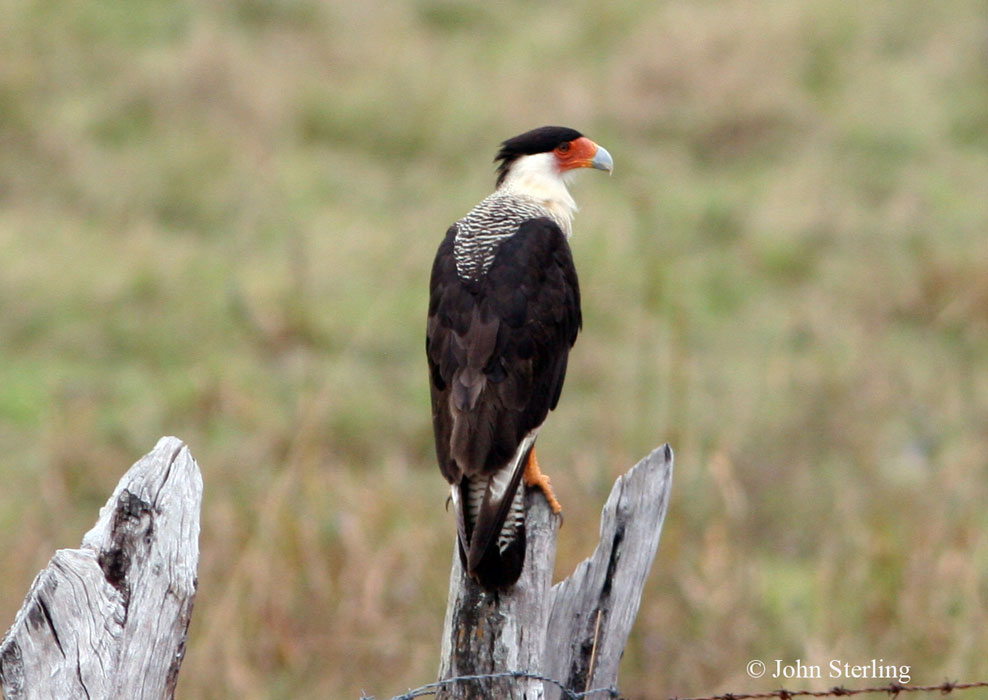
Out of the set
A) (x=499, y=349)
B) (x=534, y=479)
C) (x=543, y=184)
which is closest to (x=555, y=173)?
(x=543, y=184)

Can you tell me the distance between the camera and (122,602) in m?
1.87

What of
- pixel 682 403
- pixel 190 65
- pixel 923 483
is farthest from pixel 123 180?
pixel 923 483

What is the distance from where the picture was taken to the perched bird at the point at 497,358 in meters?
2.57

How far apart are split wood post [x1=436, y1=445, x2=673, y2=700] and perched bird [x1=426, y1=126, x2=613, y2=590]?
49mm

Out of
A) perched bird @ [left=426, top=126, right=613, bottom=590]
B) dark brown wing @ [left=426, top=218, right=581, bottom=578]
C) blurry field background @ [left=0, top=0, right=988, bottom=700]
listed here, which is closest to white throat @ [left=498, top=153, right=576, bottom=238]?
perched bird @ [left=426, top=126, right=613, bottom=590]

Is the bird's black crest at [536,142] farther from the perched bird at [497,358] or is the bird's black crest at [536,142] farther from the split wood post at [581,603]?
the split wood post at [581,603]

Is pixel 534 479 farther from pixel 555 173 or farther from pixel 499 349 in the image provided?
pixel 555 173

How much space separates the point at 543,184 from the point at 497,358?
0.93 metres

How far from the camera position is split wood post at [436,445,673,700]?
2312 millimetres

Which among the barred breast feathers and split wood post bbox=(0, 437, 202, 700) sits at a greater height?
the barred breast feathers

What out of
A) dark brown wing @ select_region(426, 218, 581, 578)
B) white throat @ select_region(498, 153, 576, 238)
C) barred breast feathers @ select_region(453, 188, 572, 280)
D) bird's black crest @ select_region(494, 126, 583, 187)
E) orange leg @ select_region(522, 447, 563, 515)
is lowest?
orange leg @ select_region(522, 447, 563, 515)

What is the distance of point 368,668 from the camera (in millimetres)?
3877

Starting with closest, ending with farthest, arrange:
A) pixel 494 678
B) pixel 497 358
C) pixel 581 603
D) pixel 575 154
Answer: pixel 494 678 → pixel 581 603 → pixel 497 358 → pixel 575 154

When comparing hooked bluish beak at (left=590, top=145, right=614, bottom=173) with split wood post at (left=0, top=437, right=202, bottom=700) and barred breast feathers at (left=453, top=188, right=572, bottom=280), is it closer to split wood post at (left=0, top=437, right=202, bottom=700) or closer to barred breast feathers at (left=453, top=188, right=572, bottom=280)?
barred breast feathers at (left=453, top=188, right=572, bottom=280)
